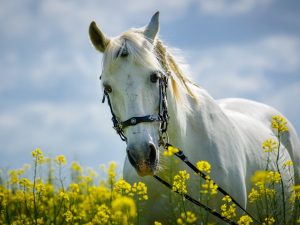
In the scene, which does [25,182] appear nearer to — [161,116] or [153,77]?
[161,116]

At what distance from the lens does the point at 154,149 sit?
3.72 meters

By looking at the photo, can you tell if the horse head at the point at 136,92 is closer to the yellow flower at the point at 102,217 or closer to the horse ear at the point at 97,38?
the horse ear at the point at 97,38

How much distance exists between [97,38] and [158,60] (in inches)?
27.1

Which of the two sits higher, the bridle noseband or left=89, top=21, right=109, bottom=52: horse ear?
left=89, top=21, right=109, bottom=52: horse ear

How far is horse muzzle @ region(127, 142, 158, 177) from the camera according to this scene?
363cm

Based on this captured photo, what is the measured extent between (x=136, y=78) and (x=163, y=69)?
1.80ft

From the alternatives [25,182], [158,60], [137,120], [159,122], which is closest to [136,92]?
[137,120]

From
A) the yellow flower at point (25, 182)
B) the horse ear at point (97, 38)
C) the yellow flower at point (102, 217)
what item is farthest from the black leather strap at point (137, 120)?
the yellow flower at point (25, 182)

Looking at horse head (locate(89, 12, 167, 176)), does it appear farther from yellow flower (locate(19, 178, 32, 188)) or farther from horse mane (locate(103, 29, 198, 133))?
yellow flower (locate(19, 178, 32, 188))

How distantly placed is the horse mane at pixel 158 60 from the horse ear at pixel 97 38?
0.16 metres

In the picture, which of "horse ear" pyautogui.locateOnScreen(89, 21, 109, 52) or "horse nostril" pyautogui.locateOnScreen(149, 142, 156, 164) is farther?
"horse ear" pyautogui.locateOnScreen(89, 21, 109, 52)

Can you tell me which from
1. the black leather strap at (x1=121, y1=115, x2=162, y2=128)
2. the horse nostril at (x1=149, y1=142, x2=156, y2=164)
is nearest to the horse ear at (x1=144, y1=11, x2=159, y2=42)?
the black leather strap at (x1=121, y1=115, x2=162, y2=128)

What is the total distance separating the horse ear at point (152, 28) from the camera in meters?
4.60

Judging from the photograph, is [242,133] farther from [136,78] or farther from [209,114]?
[136,78]
